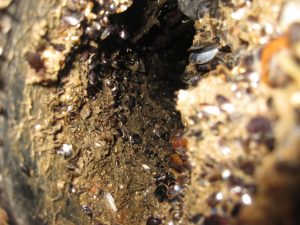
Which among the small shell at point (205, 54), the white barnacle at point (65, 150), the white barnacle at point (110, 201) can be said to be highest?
the small shell at point (205, 54)

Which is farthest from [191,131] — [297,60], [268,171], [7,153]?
[7,153]

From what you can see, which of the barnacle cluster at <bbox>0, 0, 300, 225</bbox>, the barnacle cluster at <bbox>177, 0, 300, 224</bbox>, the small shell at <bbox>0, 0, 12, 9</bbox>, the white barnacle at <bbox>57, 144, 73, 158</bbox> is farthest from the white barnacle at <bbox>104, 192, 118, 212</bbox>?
the small shell at <bbox>0, 0, 12, 9</bbox>

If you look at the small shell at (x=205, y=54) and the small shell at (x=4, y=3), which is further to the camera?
the small shell at (x=205, y=54)

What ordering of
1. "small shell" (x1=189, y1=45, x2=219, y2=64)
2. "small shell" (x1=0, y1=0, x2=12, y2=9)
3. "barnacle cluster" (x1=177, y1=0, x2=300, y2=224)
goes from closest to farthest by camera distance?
"barnacle cluster" (x1=177, y1=0, x2=300, y2=224)
"small shell" (x1=0, y1=0, x2=12, y2=9)
"small shell" (x1=189, y1=45, x2=219, y2=64)

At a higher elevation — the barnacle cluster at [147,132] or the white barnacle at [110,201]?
the barnacle cluster at [147,132]

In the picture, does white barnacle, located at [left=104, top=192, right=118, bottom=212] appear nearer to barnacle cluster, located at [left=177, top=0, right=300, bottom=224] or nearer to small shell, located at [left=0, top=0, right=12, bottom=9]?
barnacle cluster, located at [left=177, top=0, right=300, bottom=224]

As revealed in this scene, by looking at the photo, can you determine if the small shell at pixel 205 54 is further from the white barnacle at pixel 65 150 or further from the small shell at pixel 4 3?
the small shell at pixel 4 3

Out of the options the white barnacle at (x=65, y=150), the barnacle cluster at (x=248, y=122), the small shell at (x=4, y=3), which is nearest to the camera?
the barnacle cluster at (x=248, y=122)

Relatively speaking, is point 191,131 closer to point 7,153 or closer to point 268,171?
point 268,171

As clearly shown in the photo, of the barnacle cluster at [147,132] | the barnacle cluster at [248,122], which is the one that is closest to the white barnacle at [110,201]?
the barnacle cluster at [147,132]
